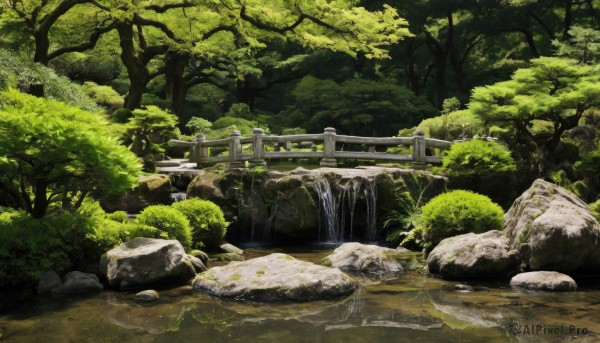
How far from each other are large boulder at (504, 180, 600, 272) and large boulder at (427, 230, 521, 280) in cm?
37

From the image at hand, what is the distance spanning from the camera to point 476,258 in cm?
1102

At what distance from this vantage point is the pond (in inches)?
303

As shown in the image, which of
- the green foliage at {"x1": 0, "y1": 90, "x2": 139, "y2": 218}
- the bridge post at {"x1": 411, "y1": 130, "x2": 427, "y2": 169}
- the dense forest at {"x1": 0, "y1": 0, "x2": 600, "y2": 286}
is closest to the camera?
Answer: the green foliage at {"x1": 0, "y1": 90, "x2": 139, "y2": 218}

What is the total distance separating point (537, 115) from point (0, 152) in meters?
13.5

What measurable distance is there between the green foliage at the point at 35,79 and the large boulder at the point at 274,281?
229 inches

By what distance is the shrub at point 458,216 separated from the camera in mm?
12703

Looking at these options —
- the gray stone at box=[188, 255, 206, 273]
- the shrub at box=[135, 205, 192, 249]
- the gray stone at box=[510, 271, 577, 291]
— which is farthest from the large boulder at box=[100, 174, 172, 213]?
the gray stone at box=[510, 271, 577, 291]

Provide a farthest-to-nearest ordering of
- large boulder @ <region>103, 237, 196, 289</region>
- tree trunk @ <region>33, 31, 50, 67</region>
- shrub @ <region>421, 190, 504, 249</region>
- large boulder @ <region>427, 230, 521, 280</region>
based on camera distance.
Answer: tree trunk @ <region>33, 31, 50, 67</region> → shrub @ <region>421, 190, 504, 249</region> → large boulder @ <region>427, 230, 521, 280</region> → large boulder @ <region>103, 237, 196, 289</region>

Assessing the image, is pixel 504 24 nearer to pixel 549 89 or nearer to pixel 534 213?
pixel 549 89

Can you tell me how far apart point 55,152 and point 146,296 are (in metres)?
A: 2.93

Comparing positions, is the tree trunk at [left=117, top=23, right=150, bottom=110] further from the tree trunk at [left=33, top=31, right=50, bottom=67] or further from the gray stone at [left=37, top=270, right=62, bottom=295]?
the gray stone at [left=37, top=270, right=62, bottom=295]

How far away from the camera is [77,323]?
827 centimetres

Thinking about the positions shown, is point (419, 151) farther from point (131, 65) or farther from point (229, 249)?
point (131, 65)

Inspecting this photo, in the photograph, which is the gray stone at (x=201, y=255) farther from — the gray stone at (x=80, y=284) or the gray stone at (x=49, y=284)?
the gray stone at (x=49, y=284)
